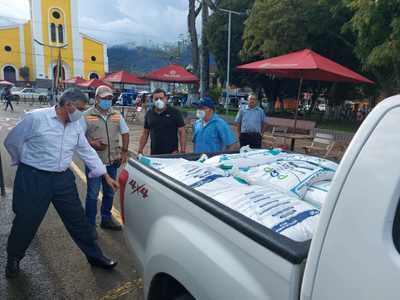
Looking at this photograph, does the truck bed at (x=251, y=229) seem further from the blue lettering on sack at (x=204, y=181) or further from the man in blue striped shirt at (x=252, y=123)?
the man in blue striped shirt at (x=252, y=123)

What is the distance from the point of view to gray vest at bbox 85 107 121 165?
409 cm

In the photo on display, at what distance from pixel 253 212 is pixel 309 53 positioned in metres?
6.35

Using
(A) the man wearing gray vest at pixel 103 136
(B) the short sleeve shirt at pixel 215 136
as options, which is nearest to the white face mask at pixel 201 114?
(B) the short sleeve shirt at pixel 215 136

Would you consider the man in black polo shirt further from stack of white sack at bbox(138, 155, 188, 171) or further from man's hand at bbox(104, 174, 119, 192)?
stack of white sack at bbox(138, 155, 188, 171)

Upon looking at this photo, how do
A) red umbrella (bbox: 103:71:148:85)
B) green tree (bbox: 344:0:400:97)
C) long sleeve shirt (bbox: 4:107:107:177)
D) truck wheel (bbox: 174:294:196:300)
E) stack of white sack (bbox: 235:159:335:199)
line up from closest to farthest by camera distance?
truck wheel (bbox: 174:294:196:300) → stack of white sack (bbox: 235:159:335:199) → long sleeve shirt (bbox: 4:107:107:177) → green tree (bbox: 344:0:400:97) → red umbrella (bbox: 103:71:148:85)

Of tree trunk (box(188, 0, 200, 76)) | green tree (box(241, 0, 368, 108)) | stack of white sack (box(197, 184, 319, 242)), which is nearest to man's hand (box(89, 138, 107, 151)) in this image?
stack of white sack (box(197, 184, 319, 242))

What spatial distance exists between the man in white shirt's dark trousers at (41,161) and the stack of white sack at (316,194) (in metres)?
2.05

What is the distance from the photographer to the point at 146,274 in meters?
2.18

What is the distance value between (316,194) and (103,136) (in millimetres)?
2763

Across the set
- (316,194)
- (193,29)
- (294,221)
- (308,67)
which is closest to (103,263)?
(316,194)

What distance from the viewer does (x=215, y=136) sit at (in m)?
4.46

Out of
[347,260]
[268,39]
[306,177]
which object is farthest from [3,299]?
[268,39]

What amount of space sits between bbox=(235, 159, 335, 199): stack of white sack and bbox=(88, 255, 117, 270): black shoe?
5.89 feet

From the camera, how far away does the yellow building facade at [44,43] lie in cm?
5488
